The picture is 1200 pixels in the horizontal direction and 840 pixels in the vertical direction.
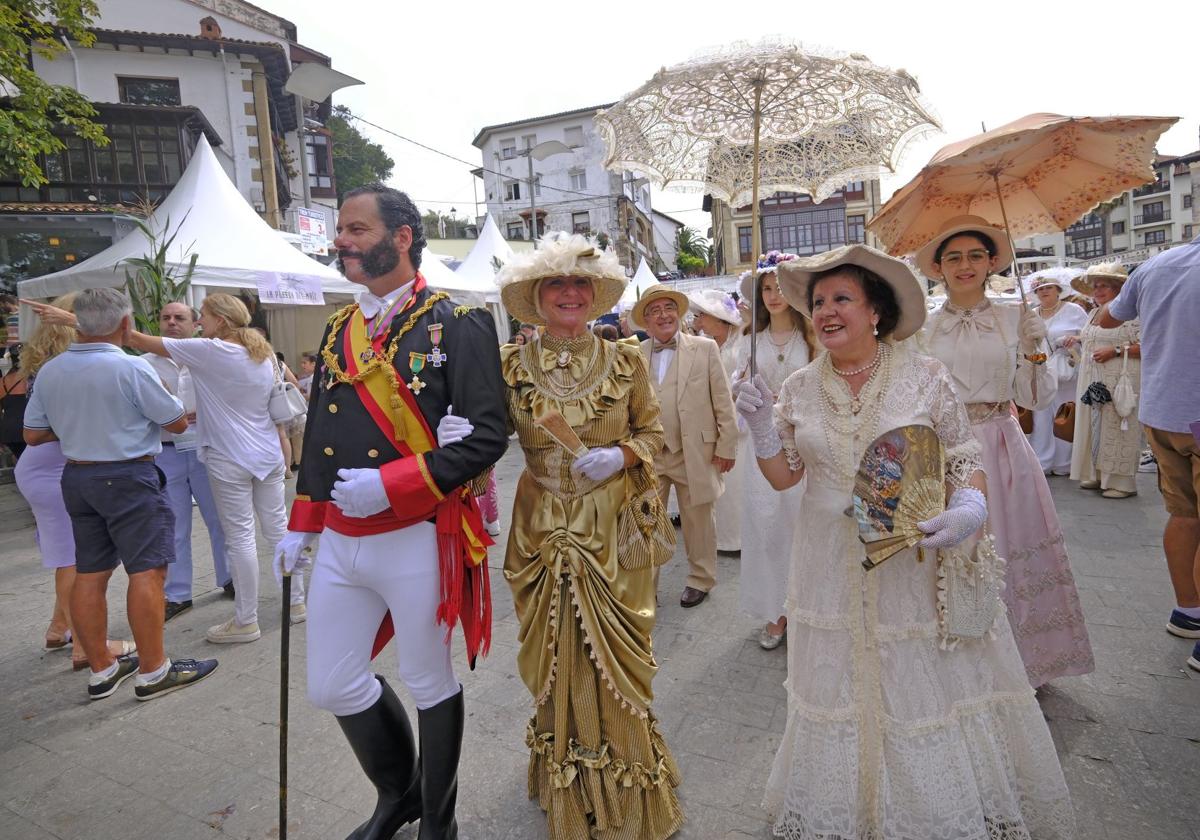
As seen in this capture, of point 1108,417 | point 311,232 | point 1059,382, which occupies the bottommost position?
point 1108,417

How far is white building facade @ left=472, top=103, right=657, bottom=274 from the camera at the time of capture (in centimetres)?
4900

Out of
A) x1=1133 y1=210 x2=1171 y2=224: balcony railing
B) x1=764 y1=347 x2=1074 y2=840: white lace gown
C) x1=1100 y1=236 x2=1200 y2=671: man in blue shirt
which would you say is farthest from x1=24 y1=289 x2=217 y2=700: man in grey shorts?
x1=1133 y1=210 x2=1171 y2=224: balcony railing

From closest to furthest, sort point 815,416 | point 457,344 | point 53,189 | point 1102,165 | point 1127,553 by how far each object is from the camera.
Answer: point 457,344 < point 815,416 < point 1102,165 < point 1127,553 < point 53,189

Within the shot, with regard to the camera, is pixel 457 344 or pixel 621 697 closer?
pixel 457 344

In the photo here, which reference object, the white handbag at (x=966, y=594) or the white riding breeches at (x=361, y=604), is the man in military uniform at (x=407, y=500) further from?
the white handbag at (x=966, y=594)

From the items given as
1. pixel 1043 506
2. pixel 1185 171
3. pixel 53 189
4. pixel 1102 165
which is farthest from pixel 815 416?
pixel 1185 171

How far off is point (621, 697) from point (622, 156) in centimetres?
235

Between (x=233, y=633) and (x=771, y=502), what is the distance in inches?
132

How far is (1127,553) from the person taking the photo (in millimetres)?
4801

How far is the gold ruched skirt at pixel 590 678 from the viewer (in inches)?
89.0

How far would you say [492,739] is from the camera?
294 centimetres

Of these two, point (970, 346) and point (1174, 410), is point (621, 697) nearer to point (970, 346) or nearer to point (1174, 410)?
point (970, 346)

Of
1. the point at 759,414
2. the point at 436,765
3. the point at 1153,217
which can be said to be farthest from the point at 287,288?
the point at 1153,217

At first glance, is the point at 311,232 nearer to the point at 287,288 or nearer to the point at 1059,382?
the point at 287,288
